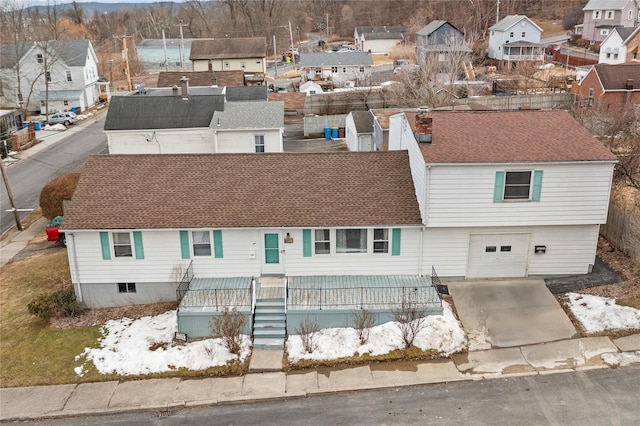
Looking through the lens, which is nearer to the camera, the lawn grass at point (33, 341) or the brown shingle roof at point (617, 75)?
the lawn grass at point (33, 341)

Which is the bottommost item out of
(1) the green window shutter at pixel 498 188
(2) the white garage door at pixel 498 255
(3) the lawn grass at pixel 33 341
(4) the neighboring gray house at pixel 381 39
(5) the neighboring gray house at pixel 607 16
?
(3) the lawn grass at pixel 33 341

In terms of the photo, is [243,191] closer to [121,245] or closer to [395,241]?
[121,245]

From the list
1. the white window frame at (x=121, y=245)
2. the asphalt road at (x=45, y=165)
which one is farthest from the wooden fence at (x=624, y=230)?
the asphalt road at (x=45, y=165)

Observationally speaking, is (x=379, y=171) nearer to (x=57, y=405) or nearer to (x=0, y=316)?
(x=57, y=405)

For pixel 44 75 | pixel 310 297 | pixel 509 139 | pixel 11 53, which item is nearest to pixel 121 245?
pixel 310 297

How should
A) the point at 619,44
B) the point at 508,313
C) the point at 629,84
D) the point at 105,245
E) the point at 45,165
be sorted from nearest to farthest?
1. the point at 508,313
2. the point at 105,245
3. the point at 45,165
4. the point at 629,84
5. the point at 619,44

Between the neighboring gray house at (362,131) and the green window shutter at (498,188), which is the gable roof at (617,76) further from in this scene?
the green window shutter at (498,188)

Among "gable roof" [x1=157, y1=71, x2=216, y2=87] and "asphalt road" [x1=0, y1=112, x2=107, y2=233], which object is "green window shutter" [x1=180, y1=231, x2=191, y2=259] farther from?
"gable roof" [x1=157, y1=71, x2=216, y2=87]

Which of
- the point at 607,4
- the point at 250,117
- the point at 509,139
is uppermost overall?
the point at 607,4
